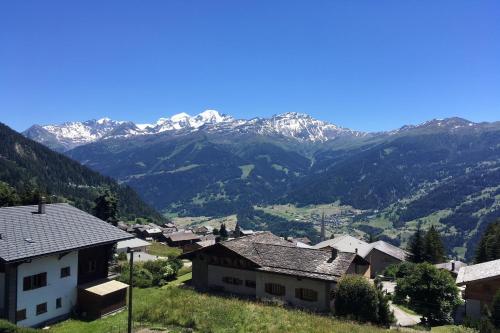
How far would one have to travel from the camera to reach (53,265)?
32812mm

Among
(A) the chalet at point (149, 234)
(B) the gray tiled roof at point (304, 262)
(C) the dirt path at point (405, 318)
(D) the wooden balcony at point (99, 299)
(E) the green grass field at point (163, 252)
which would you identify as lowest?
(A) the chalet at point (149, 234)

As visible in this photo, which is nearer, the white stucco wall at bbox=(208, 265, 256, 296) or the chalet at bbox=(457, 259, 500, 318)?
the chalet at bbox=(457, 259, 500, 318)

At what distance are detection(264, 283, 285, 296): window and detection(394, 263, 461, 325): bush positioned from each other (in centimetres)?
1204

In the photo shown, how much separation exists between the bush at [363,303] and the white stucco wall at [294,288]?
102 inches

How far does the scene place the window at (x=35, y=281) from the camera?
99.9 feet

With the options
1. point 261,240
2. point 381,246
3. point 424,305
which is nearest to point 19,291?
point 261,240

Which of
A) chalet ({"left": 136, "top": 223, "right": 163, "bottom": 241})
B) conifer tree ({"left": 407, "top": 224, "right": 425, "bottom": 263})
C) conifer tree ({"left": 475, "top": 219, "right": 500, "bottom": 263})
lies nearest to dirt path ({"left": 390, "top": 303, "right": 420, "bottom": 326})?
conifer tree ({"left": 475, "top": 219, "right": 500, "bottom": 263})

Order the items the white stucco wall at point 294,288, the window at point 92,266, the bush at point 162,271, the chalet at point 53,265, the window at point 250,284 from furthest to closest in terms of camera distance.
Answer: the bush at point 162,271, the window at point 250,284, the white stucco wall at point 294,288, the window at point 92,266, the chalet at point 53,265

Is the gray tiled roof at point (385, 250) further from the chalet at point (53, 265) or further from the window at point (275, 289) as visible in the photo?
the chalet at point (53, 265)

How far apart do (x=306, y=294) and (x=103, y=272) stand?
19069mm

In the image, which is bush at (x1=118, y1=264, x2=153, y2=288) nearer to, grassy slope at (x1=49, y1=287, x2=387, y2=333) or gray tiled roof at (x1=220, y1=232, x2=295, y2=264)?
grassy slope at (x1=49, y1=287, x2=387, y2=333)

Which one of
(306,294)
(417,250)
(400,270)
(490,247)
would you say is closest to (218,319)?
(306,294)

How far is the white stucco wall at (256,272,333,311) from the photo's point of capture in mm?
38875

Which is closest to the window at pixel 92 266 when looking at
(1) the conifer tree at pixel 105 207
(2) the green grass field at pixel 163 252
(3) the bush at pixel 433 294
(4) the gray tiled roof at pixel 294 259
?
(4) the gray tiled roof at pixel 294 259
